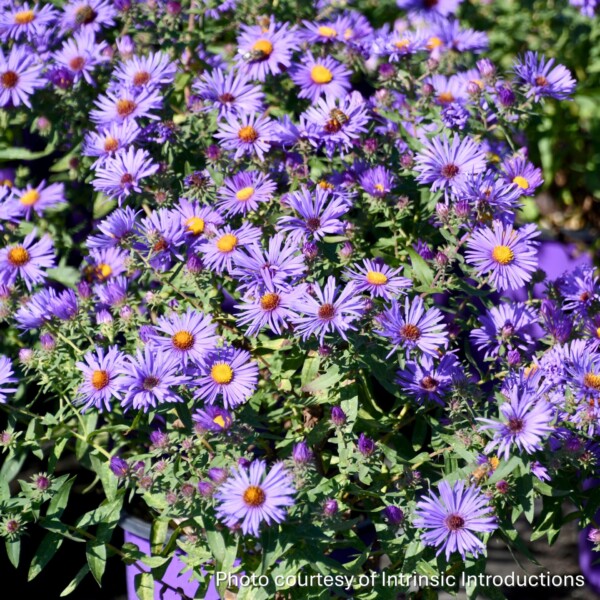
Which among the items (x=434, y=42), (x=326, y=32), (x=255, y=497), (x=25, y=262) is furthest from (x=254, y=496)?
(x=434, y=42)

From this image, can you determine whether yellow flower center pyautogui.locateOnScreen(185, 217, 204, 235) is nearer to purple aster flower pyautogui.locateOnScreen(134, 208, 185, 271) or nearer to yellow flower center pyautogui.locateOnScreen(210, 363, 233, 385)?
purple aster flower pyautogui.locateOnScreen(134, 208, 185, 271)

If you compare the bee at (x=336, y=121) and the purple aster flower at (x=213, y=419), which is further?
the bee at (x=336, y=121)

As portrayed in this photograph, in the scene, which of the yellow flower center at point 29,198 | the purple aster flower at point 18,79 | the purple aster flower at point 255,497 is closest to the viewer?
the purple aster flower at point 255,497

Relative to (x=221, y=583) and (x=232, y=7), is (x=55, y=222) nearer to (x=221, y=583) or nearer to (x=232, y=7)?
(x=232, y=7)

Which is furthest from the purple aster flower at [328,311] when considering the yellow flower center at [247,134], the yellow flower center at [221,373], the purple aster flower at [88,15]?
the purple aster flower at [88,15]

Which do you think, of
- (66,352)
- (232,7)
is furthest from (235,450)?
(232,7)

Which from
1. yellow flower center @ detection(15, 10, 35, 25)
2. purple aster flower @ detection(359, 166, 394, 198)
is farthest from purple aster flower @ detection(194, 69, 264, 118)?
yellow flower center @ detection(15, 10, 35, 25)

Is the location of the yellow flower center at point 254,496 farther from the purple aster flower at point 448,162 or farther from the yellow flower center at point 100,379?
the purple aster flower at point 448,162
